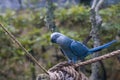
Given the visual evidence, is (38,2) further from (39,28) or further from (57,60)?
(57,60)

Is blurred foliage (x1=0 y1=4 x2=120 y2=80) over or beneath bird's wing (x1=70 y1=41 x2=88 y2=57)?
beneath

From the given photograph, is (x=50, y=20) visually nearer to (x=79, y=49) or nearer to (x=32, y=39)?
(x=79, y=49)

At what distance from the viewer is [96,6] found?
1.88 meters

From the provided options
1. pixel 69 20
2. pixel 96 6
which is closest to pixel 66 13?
pixel 69 20

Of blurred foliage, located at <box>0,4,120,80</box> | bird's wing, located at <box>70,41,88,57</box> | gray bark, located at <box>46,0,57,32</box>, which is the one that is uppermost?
gray bark, located at <box>46,0,57,32</box>

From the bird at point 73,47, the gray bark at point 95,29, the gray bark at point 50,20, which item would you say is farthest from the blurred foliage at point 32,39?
the bird at point 73,47

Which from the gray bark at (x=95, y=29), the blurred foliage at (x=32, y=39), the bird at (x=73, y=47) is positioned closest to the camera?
the bird at (x=73, y=47)

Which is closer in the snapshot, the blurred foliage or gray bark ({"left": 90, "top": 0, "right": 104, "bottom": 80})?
gray bark ({"left": 90, "top": 0, "right": 104, "bottom": 80})

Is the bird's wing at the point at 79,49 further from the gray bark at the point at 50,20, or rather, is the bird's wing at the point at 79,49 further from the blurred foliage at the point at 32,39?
the blurred foliage at the point at 32,39

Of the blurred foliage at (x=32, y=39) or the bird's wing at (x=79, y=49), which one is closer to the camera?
the bird's wing at (x=79, y=49)

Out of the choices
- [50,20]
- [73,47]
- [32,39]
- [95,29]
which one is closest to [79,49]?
[73,47]

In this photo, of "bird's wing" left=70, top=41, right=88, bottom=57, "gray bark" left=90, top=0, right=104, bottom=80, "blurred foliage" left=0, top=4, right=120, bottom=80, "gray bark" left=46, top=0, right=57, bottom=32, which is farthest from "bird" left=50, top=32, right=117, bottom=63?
"blurred foliage" left=0, top=4, right=120, bottom=80

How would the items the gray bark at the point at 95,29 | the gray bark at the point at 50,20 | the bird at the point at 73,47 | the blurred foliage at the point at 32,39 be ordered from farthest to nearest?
1. the blurred foliage at the point at 32,39
2. the gray bark at the point at 50,20
3. the gray bark at the point at 95,29
4. the bird at the point at 73,47

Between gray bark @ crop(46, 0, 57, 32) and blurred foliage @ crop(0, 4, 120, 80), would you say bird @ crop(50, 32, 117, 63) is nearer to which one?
gray bark @ crop(46, 0, 57, 32)
